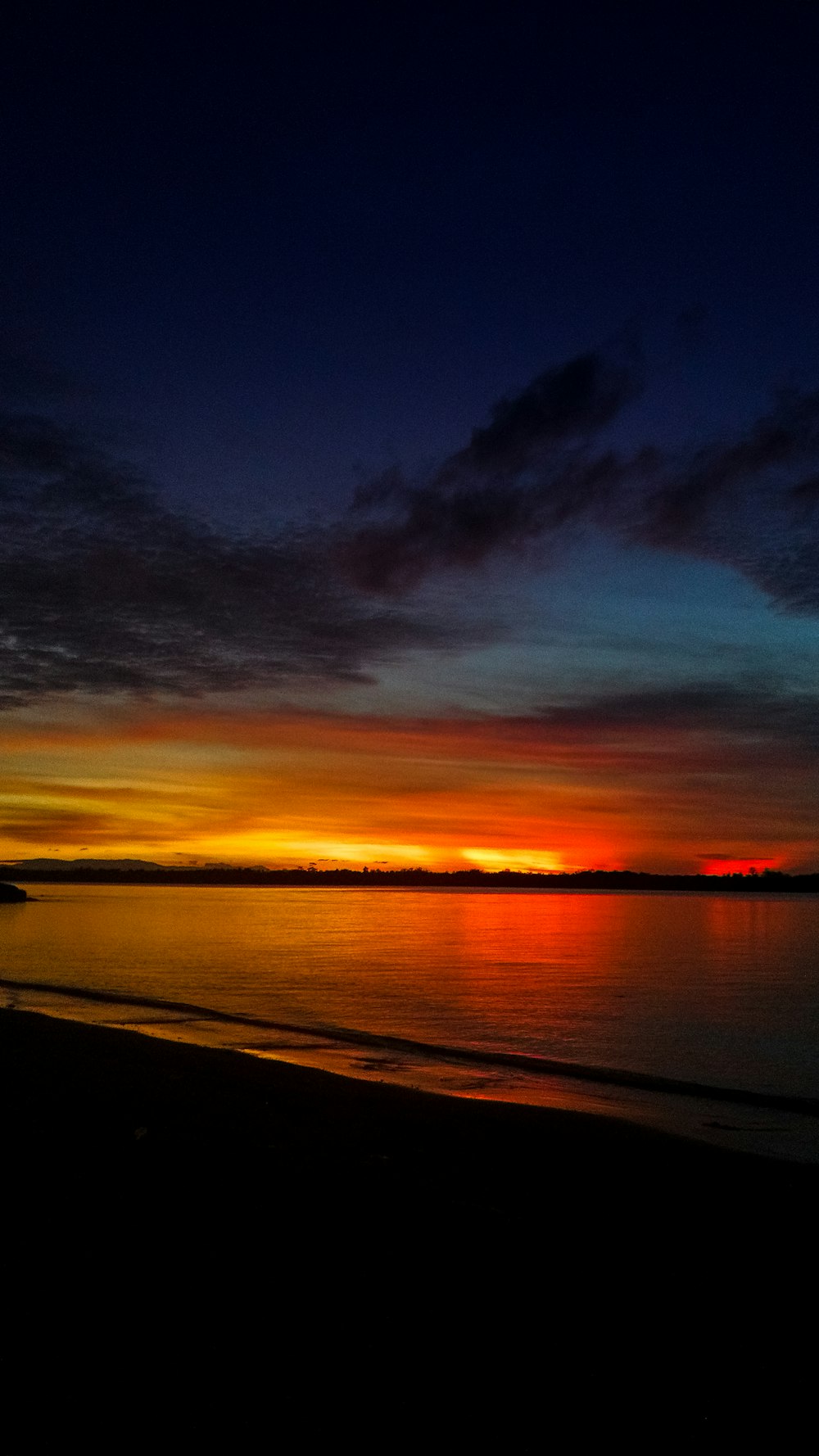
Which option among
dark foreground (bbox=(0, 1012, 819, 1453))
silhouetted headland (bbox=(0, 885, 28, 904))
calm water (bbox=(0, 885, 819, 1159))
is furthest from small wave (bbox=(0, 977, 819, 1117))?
silhouetted headland (bbox=(0, 885, 28, 904))

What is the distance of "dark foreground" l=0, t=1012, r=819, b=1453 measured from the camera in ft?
16.8

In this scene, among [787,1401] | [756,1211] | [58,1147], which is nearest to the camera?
[787,1401]

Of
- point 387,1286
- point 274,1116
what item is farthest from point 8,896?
point 387,1286

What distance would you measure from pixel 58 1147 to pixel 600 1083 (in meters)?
11.7

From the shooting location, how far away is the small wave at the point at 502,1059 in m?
17.4

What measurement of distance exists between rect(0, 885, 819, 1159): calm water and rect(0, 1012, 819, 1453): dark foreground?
531cm

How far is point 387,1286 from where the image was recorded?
260 inches

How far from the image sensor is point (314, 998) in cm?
3077

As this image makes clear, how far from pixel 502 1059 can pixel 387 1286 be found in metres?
14.7

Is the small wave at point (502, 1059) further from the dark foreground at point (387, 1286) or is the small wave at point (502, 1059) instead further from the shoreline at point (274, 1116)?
the dark foreground at point (387, 1286)

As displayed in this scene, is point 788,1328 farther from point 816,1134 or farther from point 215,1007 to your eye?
point 215,1007

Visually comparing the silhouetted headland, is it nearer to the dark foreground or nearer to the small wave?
the small wave

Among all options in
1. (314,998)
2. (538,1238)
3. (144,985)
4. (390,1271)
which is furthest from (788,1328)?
(144,985)

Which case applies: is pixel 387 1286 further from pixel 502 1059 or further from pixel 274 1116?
pixel 502 1059
